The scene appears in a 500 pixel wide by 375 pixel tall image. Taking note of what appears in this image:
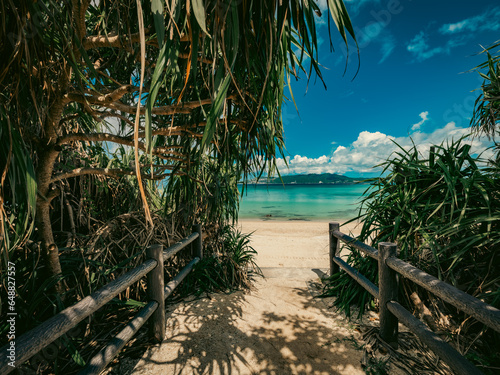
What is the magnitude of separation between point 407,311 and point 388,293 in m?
0.21

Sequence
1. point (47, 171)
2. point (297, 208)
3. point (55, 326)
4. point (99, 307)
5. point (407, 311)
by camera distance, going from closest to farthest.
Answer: point (55, 326) < point (99, 307) < point (47, 171) < point (407, 311) < point (297, 208)

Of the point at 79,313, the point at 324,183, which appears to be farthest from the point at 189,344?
the point at 324,183

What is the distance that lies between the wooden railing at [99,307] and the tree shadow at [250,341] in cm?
29

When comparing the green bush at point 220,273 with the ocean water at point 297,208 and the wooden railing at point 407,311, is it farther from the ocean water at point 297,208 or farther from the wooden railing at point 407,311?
the wooden railing at point 407,311

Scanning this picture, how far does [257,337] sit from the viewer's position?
2209mm

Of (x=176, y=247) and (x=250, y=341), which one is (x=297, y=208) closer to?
(x=176, y=247)

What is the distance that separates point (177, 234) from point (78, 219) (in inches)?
45.2

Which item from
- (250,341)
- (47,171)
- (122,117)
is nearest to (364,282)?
(250,341)

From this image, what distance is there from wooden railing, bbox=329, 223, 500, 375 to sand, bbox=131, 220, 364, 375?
397mm

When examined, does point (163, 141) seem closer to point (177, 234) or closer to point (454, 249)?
point (177, 234)

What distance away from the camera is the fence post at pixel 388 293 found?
1.98 m

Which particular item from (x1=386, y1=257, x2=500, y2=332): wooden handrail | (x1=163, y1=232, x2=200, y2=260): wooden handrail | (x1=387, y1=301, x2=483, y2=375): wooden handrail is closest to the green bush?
(x1=163, y1=232, x2=200, y2=260): wooden handrail

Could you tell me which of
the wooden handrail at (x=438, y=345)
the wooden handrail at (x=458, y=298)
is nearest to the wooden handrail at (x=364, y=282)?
the wooden handrail at (x=438, y=345)

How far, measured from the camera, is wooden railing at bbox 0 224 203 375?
3.23 ft
